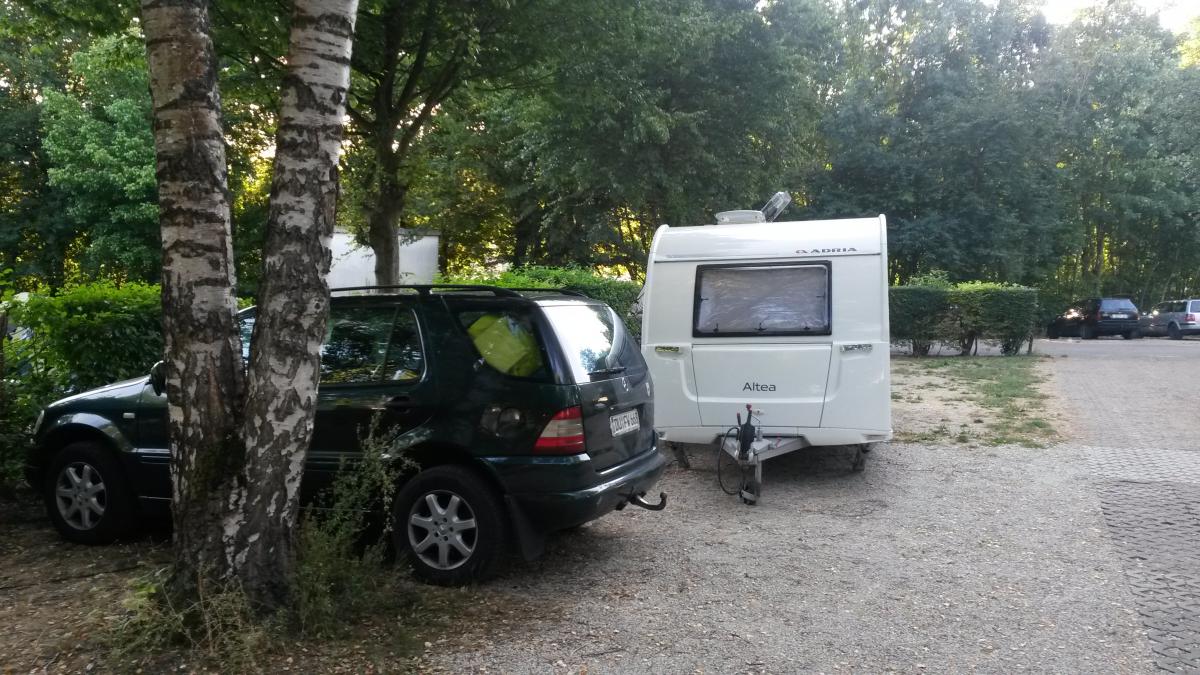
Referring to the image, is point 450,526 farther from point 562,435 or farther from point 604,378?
point 604,378

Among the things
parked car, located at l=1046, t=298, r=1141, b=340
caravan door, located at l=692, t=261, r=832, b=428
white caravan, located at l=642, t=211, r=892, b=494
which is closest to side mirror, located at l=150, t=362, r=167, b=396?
white caravan, located at l=642, t=211, r=892, b=494

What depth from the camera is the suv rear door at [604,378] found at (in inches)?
196

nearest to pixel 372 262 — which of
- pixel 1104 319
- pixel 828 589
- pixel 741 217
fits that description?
pixel 741 217

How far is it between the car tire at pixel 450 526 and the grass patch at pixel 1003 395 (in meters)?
6.56

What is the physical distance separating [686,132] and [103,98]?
17.3 metres

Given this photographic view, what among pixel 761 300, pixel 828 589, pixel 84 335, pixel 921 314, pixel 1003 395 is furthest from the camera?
pixel 921 314

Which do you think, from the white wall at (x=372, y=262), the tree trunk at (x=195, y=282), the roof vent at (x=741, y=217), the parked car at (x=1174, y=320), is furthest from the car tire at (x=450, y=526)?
the parked car at (x=1174, y=320)

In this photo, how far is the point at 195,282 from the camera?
3.88 metres

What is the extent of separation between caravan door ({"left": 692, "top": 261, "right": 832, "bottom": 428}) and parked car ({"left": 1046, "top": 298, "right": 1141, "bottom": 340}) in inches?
1181

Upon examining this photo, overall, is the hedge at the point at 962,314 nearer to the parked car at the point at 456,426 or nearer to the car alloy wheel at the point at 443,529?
the parked car at the point at 456,426

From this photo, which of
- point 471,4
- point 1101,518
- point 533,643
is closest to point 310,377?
point 533,643

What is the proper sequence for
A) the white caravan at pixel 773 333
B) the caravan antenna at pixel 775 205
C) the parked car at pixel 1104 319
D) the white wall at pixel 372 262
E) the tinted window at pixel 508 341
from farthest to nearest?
the parked car at pixel 1104 319, the white wall at pixel 372 262, the caravan antenna at pixel 775 205, the white caravan at pixel 773 333, the tinted window at pixel 508 341

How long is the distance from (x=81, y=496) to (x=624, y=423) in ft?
11.5

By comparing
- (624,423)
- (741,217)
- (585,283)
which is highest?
(741,217)
